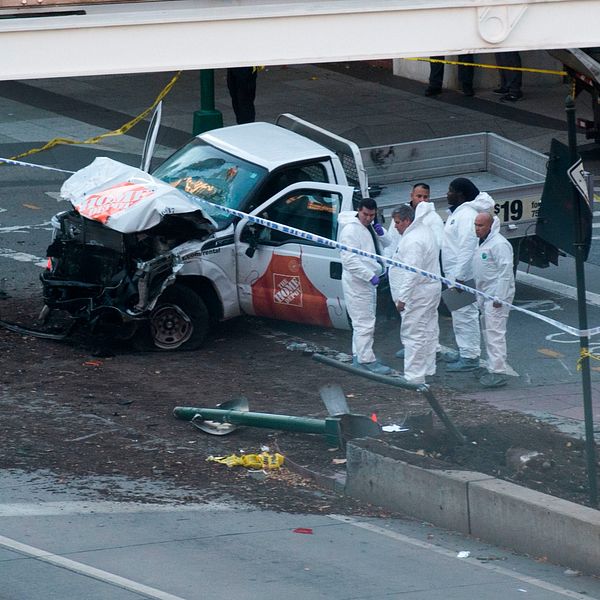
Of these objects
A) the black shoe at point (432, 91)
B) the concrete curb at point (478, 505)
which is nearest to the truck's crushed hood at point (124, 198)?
the concrete curb at point (478, 505)

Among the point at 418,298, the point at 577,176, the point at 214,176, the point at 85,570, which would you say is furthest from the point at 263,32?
the point at 214,176

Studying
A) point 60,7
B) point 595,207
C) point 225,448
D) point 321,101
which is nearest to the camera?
point 60,7

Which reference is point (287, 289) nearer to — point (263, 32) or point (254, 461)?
point (254, 461)

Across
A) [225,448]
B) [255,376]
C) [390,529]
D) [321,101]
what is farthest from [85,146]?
[390,529]

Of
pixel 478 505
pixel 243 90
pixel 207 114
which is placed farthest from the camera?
pixel 243 90

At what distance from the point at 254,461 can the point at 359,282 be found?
8.97ft

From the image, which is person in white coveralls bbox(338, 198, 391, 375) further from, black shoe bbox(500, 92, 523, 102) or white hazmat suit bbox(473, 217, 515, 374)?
black shoe bbox(500, 92, 523, 102)

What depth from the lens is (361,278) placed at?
12062 mm

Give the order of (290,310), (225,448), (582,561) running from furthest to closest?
(290,310)
(225,448)
(582,561)

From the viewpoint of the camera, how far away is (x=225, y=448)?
33.7 feet

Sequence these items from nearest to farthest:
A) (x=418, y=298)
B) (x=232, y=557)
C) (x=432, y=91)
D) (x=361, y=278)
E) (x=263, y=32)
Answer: (x=232, y=557) < (x=263, y=32) < (x=418, y=298) < (x=361, y=278) < (x=432, y=91)

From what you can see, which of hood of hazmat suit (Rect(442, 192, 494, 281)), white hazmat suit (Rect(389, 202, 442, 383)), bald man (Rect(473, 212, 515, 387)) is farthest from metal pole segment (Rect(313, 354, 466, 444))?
hood of hazmat suit (Rect(442, 192, 494, 281))

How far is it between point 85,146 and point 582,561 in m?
14.4

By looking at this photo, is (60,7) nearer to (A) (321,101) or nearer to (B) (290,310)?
(B) (290,310)
